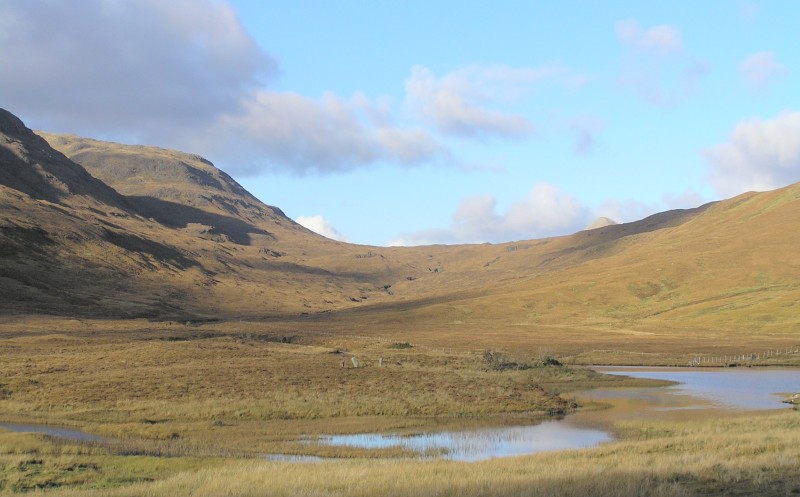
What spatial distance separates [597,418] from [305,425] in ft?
55.1

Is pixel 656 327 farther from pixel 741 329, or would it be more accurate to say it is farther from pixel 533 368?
pixel 533 368

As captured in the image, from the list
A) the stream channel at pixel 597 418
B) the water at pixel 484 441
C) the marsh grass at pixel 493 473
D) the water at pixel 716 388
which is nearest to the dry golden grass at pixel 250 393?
the stream channel at pixel 597 418

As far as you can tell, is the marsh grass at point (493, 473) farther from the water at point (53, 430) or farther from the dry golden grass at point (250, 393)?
the dry golden grass at point (250, 393)

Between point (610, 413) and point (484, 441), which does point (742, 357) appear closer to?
point (610, 413)

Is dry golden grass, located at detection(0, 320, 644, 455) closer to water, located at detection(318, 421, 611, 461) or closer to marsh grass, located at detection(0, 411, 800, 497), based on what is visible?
water, located at detection(318, 421, 611, 461)

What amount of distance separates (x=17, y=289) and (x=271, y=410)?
443ft

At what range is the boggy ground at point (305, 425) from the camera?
2177cm

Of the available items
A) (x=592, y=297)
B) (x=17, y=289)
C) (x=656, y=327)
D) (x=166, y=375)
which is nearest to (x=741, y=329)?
(x=656, y=327)

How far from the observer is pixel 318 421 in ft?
141

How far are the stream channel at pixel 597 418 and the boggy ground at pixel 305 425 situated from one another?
1875mm

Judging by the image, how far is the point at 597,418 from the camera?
Result: 44.4 meters

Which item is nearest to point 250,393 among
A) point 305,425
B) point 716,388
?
point 305,425

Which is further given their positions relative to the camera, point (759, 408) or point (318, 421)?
point (759, 408)

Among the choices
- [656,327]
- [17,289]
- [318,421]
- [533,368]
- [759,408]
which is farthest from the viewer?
[17,289]
